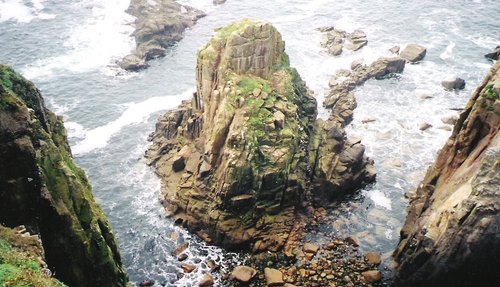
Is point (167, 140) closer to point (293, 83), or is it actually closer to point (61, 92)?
point (293, 83)

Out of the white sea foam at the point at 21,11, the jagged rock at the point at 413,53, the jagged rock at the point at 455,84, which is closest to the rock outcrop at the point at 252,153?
the jagged rock at the point at 455,84

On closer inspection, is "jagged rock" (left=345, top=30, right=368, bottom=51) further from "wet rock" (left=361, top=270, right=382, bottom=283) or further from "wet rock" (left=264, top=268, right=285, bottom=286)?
"wet rock" (left=264, top=268, right=285, bottom=286)

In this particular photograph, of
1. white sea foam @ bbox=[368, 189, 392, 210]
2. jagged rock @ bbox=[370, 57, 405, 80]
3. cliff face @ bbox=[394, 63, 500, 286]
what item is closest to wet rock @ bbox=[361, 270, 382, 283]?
cliff face @ bbox=[394, 63, 500, 286]

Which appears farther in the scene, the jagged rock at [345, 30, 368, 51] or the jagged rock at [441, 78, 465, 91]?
the jagged rock at [345, 30, 368, 51]

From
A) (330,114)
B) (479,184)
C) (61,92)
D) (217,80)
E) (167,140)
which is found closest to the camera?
(479,184)

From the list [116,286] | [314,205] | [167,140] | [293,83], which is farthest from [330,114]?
[116,286]
